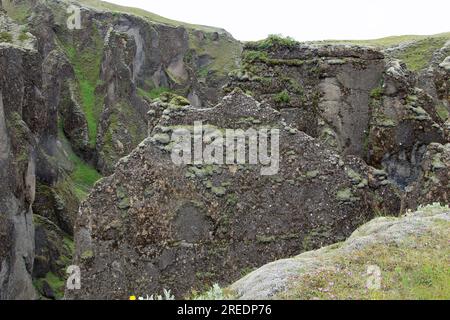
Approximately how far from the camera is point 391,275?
31.0ft

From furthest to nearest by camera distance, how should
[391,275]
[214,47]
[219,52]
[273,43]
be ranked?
[214,47] < [219,52] < [273,43] < [391,275]

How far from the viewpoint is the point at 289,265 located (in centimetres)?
1043

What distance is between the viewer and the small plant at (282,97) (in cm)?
2598

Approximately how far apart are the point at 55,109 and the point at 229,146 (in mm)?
51823

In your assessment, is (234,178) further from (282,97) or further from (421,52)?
(421,52)

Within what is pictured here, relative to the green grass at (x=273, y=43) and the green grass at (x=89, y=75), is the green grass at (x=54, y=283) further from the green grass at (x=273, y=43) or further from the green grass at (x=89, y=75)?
the green grass at (x=89, y=75)

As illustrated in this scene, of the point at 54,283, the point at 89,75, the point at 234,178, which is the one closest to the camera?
the point at 234,178

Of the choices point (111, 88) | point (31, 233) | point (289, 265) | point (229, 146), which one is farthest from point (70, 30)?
point (289, 265)

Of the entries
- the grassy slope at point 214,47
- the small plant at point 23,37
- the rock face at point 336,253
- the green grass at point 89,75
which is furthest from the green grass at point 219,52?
the rock face at point 336,253

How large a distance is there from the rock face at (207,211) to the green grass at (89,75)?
2307 inches

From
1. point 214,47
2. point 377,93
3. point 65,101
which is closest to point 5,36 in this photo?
point 377,93

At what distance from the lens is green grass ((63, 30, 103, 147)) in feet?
260

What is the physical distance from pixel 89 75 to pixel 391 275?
85.0 metres

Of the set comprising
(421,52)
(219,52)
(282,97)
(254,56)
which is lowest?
(282,97)
